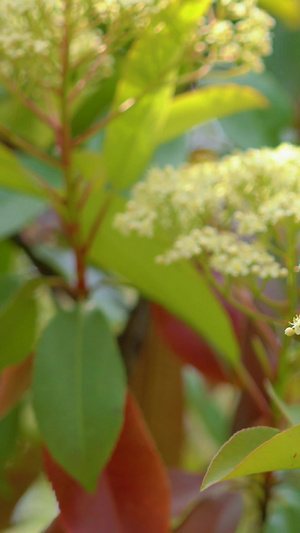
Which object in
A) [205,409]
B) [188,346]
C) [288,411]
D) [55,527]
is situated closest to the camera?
[288,411]

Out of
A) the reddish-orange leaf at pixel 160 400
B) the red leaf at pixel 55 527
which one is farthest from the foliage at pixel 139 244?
the reddish-orange leaf at pixel 160 400

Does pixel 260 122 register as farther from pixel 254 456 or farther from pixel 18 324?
pixel 254 456

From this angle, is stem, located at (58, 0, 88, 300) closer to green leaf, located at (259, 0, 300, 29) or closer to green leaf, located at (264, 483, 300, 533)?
green leaf, located at (264, 483, 300, 533)

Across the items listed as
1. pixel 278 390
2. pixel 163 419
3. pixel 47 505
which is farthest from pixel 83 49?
pixel 47 505

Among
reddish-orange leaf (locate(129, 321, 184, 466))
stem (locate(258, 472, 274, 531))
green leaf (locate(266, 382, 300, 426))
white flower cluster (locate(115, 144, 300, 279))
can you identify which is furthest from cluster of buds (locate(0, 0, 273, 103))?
reddish-orange leaf (locate(129, 321, 184, 466))

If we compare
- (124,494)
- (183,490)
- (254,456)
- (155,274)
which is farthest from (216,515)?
(254,456)

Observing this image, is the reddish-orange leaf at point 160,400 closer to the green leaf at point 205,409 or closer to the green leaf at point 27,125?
the green leaf at point 205,409

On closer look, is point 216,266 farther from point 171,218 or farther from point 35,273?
point 35,273
